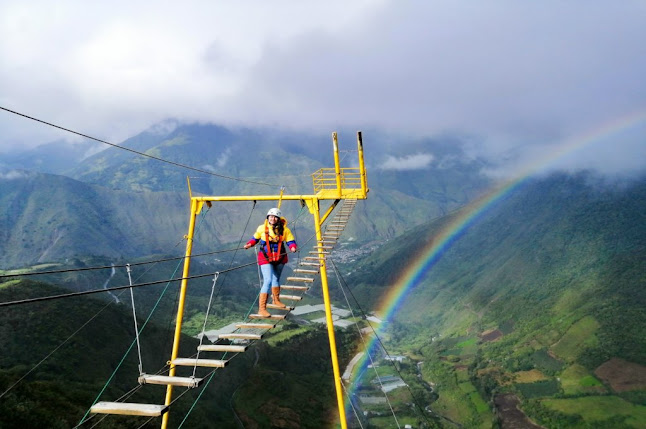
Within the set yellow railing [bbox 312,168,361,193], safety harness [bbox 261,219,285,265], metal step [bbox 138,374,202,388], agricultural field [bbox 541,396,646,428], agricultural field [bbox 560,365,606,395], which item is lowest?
agricultural field [bbox 541,396,646,428]

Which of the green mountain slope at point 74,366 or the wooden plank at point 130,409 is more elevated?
the wooden plank at point 130,409

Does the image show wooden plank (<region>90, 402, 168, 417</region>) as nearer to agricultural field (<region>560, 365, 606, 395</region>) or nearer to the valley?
the valley

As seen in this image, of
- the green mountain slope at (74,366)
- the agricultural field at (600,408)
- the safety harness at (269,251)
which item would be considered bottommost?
the agricultural field at (600,408)

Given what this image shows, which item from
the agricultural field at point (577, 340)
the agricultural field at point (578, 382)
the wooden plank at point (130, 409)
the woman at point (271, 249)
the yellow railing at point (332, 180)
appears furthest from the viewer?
the agricultural field at point (577, 340)

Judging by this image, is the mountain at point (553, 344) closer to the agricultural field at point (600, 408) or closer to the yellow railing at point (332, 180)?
the agricultural field at point (600, 408)

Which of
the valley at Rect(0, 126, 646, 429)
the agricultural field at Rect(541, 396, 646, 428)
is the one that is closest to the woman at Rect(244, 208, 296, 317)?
the valley at Rect(0, 126, 646, 429)

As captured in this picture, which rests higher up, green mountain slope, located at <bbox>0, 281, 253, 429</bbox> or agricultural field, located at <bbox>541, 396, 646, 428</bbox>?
green mountain slope, located at <bbox>0, 281, 253, 429</bbox>

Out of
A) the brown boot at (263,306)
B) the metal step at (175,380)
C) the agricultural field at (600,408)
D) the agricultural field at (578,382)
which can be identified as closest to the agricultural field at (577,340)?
the agricultural field at (578,382)

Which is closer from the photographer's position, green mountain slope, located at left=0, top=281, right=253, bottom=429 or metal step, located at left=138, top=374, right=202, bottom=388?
metal step, located at left=138, top=374, right=202, bottom=388

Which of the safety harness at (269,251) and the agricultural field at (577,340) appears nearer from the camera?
the safety harness at (269,251)

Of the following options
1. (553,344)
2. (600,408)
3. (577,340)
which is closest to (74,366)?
(600,408)

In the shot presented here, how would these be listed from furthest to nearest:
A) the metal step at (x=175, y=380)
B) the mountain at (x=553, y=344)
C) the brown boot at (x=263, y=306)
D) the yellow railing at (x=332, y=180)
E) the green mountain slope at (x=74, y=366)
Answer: the mountain at (x=553, y=344)
the green mountain slope at (x=74, y=366)
the yellow railing at (x=332, y=180)
the brown boot at (x=263, y=306)
the metal step at (x=175, y=380)

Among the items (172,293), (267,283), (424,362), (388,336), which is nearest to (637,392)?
(424,362)
